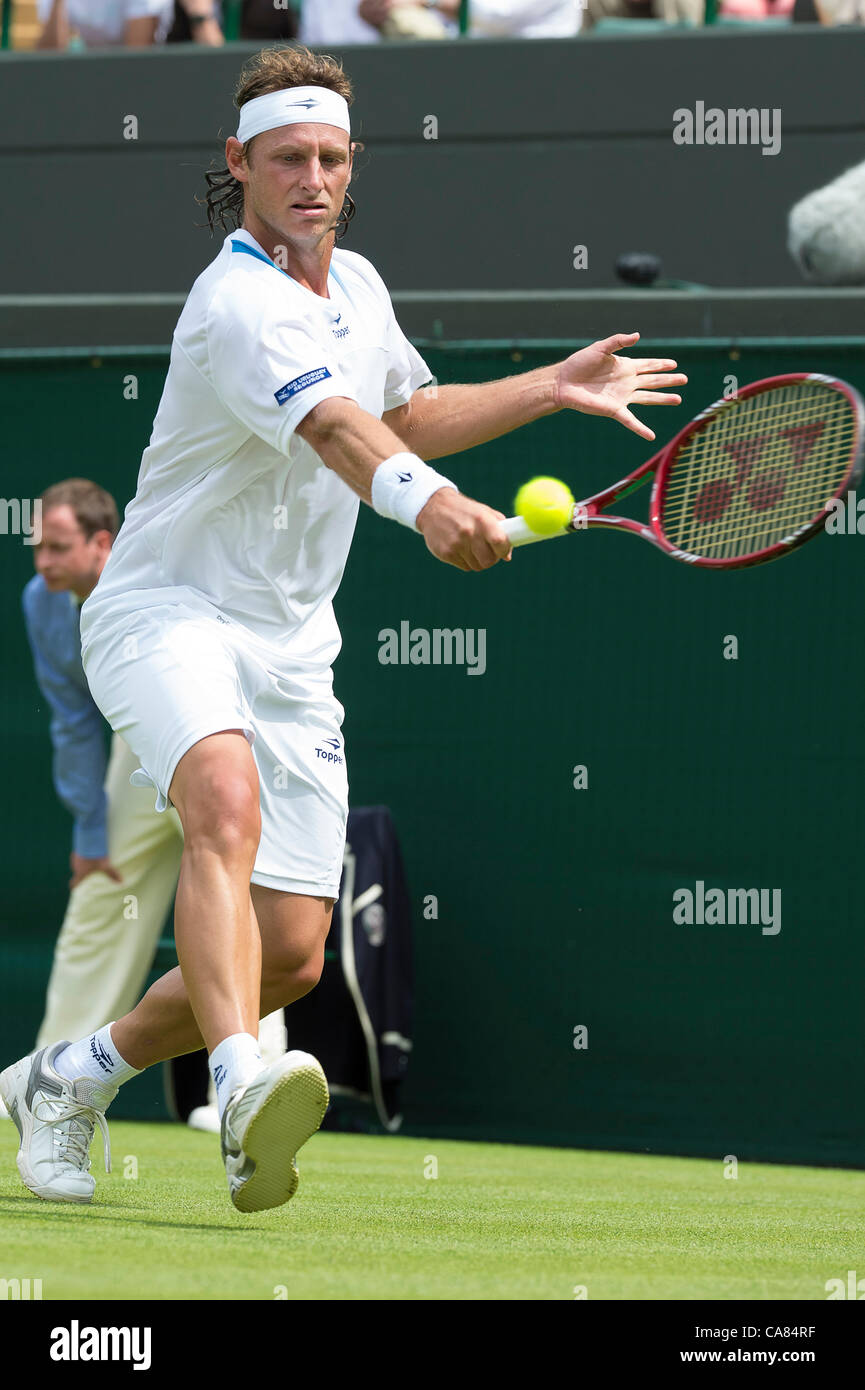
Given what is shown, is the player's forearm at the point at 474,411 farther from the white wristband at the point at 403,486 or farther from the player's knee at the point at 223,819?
the player's knee at the point at 223,819

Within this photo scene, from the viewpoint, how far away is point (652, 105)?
7.12 metres

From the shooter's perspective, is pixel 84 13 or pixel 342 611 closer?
pixel 342 611

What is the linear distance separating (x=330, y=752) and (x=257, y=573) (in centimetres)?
35

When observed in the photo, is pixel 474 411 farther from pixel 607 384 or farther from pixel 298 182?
pixel 298 182

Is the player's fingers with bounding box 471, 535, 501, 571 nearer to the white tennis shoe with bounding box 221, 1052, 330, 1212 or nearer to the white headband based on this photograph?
the white tennis shoe with bounding box 221, 1052, 330, 1212

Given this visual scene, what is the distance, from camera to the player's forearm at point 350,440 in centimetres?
316

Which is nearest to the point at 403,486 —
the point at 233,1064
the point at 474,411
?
the point at 474,411

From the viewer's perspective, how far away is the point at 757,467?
3.76 meters

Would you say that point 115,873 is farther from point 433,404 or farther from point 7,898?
point 433,404

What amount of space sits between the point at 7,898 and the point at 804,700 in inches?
98.5

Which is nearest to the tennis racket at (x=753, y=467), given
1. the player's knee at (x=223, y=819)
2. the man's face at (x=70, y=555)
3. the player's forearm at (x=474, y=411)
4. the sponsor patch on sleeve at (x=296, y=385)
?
the player's forearm at (x=474, y=411)

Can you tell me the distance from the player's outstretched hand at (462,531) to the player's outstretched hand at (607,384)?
2.19ft

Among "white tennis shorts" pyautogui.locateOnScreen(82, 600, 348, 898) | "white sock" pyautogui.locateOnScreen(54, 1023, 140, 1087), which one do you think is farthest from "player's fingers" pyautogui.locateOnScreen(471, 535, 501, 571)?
"white sock" pyautogui.locateOnScreen(54, 1023, 140, 1087)
